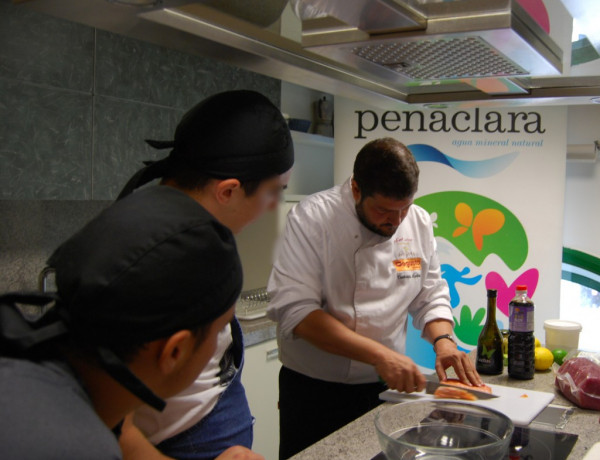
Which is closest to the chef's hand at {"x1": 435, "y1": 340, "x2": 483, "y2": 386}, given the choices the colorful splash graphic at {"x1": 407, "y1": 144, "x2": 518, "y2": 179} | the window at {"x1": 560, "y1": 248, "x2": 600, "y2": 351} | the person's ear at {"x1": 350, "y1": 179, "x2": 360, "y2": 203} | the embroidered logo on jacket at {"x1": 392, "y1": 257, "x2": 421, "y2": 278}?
the embroidered logo on jacket at {"x1": 392, "y1": 257, "x2": 421, "y2": 278}

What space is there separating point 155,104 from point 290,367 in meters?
1.24

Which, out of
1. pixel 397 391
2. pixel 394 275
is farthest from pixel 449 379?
pixel 394 275

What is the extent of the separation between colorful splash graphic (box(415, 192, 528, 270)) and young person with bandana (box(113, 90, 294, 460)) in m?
2.04

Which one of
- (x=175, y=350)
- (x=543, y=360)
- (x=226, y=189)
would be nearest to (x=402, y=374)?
(x=543, y=360)

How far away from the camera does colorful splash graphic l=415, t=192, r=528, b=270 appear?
308 cm

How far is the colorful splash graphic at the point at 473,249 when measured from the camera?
307cm

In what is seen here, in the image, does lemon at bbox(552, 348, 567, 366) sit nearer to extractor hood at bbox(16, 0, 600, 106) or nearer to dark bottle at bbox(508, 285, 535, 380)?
dark bottle at bbox(508, 285, 535, 380)

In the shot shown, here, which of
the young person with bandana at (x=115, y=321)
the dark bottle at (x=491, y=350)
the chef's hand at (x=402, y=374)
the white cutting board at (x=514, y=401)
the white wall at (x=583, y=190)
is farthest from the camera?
the white wall at (x=583, y=190)

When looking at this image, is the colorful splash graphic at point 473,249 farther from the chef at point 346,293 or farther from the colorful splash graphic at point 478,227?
the chef at point 346,293

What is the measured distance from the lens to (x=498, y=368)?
6.37 ft

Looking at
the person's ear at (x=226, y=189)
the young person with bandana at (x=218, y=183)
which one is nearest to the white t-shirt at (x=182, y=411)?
the young person with bandana at (x=218, y=183)

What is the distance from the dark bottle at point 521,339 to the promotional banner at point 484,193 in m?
1.22

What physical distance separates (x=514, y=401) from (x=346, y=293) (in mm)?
582

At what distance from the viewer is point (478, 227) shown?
3.13m
